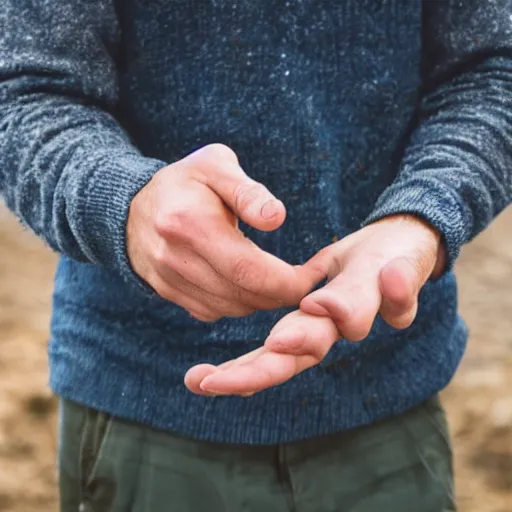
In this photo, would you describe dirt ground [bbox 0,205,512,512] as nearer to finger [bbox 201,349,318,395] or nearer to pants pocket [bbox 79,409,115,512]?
pants pocket [bbox 79,409,115,512]

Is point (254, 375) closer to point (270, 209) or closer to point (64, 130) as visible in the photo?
point (270, 209)

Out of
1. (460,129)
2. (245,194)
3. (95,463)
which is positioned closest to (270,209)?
(245,194)

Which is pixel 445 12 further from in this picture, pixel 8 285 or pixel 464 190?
pixel 8 285

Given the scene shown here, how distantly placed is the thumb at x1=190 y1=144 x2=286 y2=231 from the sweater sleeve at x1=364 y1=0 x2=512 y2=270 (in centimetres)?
15

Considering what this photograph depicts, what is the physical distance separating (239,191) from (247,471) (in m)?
0.34

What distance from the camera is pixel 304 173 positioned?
0.76 m

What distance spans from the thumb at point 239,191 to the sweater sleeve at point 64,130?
7 cm

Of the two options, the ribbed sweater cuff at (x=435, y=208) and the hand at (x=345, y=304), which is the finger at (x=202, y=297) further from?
the ribbed sweater cuff at (x=435, y=208)

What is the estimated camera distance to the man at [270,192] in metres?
0.66

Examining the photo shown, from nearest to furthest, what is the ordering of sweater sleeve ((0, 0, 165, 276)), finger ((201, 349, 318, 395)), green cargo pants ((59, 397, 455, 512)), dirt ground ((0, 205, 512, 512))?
finger ((201, 349, 318, 395)) → sweater sleeve ((0, 0, 165, 276)) → green cargo pants ((59, 397, 455, 512)) → dirt ground ((0, 205, 512, 512))

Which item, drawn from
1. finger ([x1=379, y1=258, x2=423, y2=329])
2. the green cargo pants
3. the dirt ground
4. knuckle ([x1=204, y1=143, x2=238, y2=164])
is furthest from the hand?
the dirt ground

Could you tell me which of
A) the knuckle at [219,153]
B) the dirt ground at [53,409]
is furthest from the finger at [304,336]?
the dirt ground at [53,409]

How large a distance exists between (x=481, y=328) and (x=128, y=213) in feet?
6.89

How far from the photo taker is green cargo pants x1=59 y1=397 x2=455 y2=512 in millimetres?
803
